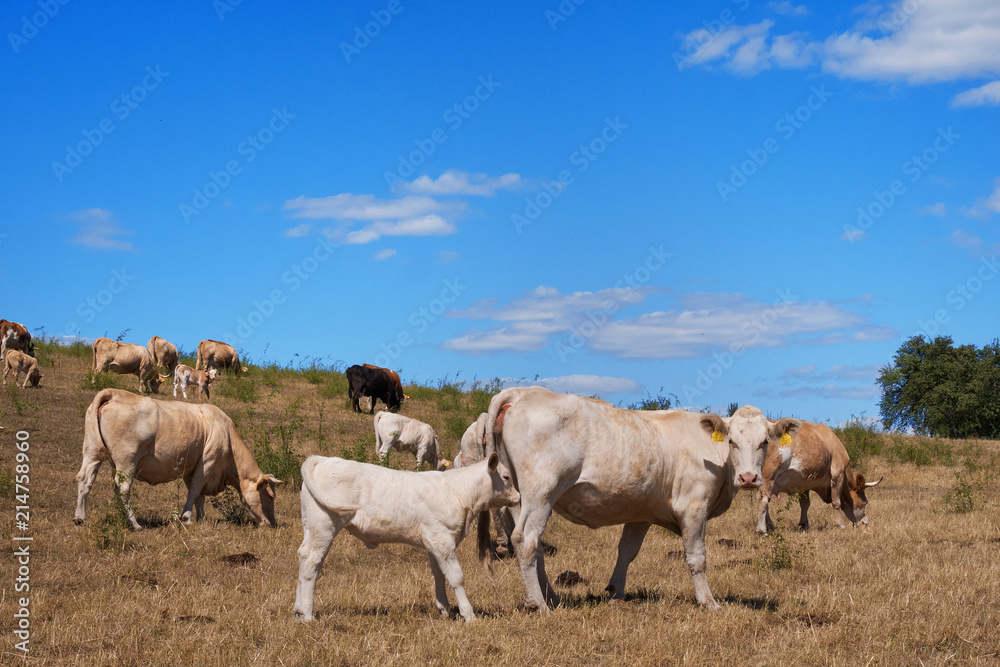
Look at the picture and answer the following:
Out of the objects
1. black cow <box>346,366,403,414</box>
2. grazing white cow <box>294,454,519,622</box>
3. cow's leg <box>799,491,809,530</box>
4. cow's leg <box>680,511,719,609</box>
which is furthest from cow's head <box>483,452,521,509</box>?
black cow <box>346,366,403,414</box>

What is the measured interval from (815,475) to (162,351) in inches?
963

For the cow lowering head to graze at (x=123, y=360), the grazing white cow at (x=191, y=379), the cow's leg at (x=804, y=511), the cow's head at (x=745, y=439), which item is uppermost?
the cow lowering head to graze at (x=123, y=360)

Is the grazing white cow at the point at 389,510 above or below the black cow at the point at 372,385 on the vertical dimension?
below

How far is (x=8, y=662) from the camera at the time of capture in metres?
6.06

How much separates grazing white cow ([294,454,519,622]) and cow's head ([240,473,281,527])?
5.38 metres

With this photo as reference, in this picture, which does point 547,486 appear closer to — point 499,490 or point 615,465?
point 499,490

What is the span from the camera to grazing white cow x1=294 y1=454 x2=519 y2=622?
7336 millimetres

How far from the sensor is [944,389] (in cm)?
4400

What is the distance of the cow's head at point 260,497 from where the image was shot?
41.1 feet

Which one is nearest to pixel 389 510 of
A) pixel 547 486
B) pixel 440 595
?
pixel 440 595

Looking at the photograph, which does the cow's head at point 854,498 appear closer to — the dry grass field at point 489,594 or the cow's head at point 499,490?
the dry grass field at point 489,594

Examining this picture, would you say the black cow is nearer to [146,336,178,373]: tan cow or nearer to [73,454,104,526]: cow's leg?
[146,336,178,373]: tan cow

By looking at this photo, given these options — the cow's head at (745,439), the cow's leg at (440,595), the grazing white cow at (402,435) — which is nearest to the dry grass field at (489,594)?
the cow's leg at (440,595)

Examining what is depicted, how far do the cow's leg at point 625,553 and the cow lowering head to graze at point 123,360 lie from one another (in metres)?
20.8
